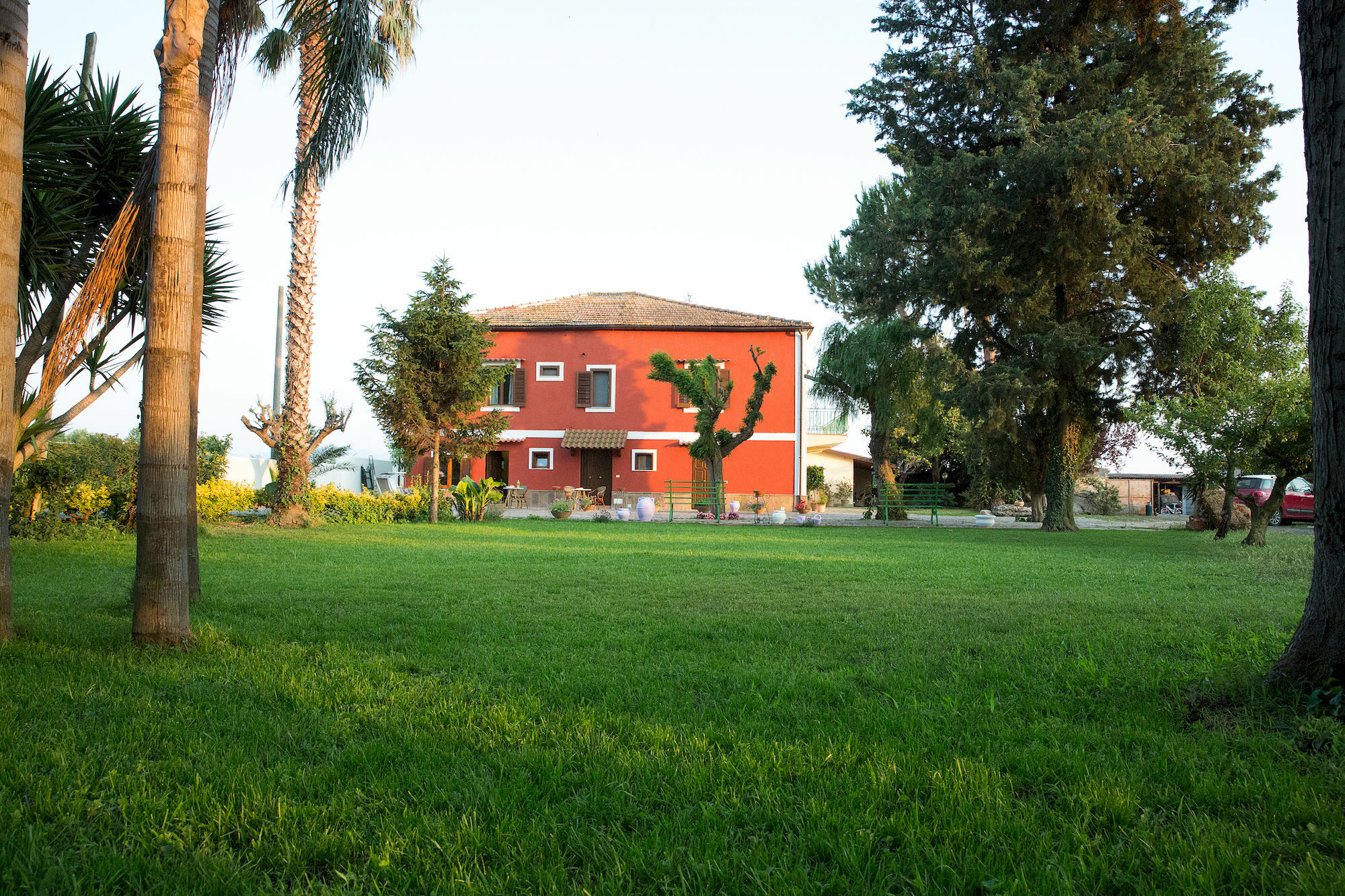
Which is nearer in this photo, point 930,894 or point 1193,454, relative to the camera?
point 930,894

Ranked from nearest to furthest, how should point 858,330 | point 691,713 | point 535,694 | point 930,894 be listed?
point 930,894 < point 691,713 < point 535,694 < point 858,330

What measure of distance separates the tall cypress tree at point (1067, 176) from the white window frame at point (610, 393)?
13612 mm

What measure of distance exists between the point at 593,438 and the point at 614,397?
188 centimetres

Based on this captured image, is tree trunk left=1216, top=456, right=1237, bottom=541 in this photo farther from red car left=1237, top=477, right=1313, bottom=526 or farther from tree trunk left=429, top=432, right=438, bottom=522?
→ tree trunk left=429, top=432, right=438, bottom=522

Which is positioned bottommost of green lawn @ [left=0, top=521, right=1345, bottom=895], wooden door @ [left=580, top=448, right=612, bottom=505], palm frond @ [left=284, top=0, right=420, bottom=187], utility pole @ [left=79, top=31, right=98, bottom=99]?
green lawn @ [left=0, top=521, right=1345, bottom=895]

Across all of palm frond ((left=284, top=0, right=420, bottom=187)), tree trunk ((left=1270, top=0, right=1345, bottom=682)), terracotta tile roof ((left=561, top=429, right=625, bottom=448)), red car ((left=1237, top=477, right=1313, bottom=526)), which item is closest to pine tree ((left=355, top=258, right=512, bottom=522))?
terracotta tile roof ((left=561, top=429, right=625, bottom=448))

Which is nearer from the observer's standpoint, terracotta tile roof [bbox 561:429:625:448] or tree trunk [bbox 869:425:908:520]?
tree trunk [bbox 869:425:908:520]

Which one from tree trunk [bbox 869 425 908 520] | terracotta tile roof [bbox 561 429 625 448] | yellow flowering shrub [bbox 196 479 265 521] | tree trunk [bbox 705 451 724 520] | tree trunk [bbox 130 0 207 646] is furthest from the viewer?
terracotta tile roof [bbox 561 429 625 448]

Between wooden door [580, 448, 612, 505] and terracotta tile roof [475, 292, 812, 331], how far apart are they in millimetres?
4862

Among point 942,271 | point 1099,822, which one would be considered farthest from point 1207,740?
point 942,271

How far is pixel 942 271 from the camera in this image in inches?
720

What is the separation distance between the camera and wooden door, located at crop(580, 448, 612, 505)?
101 feet

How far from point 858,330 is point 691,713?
67.4 ft

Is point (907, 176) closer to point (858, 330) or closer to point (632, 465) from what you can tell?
point (858, 330)
